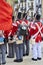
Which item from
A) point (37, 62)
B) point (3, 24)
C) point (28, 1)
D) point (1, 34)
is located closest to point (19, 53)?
point (37, 62)

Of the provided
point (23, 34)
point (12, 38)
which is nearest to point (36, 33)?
point (23, 34)

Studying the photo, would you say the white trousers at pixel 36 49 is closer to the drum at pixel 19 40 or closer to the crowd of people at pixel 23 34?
the crowd of people at pixel 23 34

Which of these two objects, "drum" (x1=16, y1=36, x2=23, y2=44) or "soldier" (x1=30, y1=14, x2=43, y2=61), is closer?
"drum" (x1=16, y1=36, x2=23, y2=44)

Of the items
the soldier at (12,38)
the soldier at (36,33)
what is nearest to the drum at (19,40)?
the soldier at (36,33)

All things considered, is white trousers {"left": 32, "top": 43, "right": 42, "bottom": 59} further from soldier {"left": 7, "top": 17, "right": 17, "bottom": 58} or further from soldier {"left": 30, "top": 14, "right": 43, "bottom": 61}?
soldier {"left": 7, "top": 17, "right": 17, "bottom": 58}

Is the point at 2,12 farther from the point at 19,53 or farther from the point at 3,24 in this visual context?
the point at 19,53

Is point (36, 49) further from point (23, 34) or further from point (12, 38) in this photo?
point (12, 38)

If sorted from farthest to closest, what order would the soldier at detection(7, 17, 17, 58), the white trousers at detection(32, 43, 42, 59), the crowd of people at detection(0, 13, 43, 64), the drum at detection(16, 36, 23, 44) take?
the soldier at detection(7, 17, 17, 58) < the white trousers at detection(32, 43, 42, 59) < the crowd of people at detection(0, 13, 43, 64) < the drum at detection(16, 36, 23, 44)

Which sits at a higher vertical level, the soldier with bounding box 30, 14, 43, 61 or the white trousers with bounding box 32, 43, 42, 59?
the soldier with bounding box 30, 14, 43, 61

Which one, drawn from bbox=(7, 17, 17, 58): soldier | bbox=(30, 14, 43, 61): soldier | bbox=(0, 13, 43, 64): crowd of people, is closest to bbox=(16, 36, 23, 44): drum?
bbox=(0, 13, 43, 64): crowd of people

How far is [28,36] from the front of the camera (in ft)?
40.2

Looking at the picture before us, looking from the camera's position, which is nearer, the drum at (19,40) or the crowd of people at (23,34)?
the drum at (19,40)

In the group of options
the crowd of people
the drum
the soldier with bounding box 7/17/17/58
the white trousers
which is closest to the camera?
Answer: the drum

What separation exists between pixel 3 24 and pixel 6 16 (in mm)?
185
